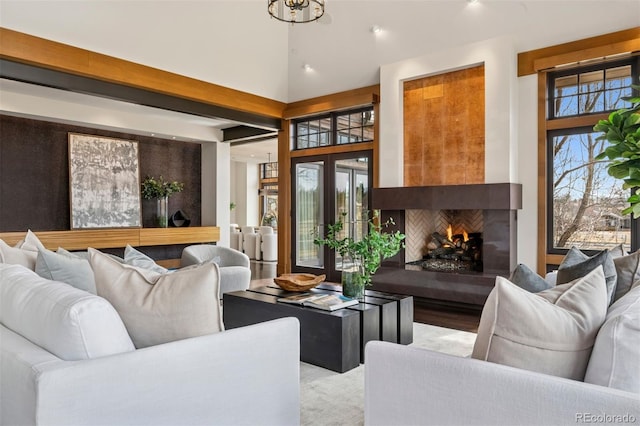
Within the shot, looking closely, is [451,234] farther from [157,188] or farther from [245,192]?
[245,192]

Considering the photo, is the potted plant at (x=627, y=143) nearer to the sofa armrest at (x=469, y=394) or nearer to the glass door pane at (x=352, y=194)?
the sofa armrest at (x=469, y=394)

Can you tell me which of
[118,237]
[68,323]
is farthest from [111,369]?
[118,237]

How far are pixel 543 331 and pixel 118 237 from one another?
6.95 metres

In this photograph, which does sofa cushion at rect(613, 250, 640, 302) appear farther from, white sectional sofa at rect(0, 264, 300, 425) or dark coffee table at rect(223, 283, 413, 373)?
dark coffee table at rect(223, 283, 413, 373)

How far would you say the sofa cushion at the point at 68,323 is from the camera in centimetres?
135

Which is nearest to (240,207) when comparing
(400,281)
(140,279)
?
(400,281)

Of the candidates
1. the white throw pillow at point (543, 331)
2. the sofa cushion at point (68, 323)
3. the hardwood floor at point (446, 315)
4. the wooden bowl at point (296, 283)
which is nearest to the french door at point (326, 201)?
the hardwood floor at point (446, 315)

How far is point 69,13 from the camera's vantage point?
15.1 ft

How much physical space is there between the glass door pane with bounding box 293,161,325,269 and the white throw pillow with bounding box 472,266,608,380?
5.88 meters

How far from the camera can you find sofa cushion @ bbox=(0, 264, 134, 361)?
1.35 metres

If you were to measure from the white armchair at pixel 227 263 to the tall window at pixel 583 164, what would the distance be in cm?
365

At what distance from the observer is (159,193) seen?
316 inches

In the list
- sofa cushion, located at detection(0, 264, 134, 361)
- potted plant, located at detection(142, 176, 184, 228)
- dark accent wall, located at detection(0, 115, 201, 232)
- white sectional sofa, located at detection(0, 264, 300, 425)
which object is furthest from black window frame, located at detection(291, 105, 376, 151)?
sofa cushion, located at detection(0, 264, 134, 361)

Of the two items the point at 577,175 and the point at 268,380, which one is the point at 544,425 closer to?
the point at 268,380
